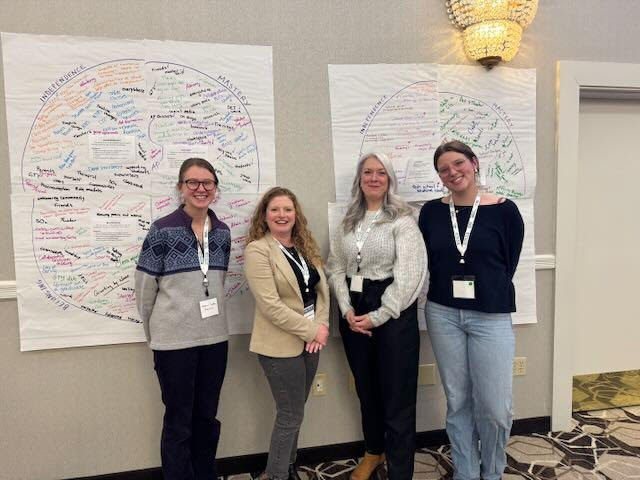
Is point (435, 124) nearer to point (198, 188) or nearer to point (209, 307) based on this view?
point (198, 188)

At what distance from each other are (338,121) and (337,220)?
0.50 m

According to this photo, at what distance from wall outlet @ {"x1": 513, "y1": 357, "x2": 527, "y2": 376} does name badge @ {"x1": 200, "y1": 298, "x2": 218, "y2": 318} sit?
1727 mm

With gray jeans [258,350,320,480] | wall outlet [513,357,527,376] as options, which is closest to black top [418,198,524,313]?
gray jeans [258,350,320,480]

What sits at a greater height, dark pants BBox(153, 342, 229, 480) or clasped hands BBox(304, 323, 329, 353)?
clasped hands BBox(304, 323, 329, 353)

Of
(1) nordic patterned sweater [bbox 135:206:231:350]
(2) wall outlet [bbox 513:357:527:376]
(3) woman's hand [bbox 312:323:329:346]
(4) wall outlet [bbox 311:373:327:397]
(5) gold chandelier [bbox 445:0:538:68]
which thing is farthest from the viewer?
(2) wall outlet [bbox 513:357:527:376]

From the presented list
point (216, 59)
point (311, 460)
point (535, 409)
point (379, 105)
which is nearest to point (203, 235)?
point (216, 59)

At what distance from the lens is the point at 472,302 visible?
1766mm

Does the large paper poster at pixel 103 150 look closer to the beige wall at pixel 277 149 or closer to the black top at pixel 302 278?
the beige wall at pixel 277 149

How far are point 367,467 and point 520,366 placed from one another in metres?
1.06

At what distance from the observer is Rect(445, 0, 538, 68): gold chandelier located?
206cm

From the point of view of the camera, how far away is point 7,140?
1.87 metres

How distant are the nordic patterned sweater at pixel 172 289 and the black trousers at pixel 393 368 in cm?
65

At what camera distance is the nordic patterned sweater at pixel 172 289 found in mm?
1688

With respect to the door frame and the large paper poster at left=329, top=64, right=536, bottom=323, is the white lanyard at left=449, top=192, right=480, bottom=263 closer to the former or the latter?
the large paper poster at left=329, top=64, right=536, bottom=323
